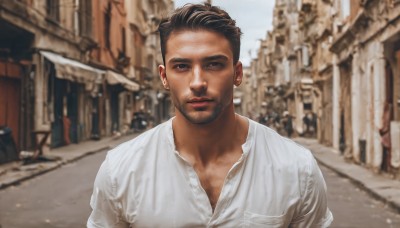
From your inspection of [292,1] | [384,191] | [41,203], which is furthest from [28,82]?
[292,1]

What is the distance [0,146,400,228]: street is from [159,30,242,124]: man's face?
6772mm

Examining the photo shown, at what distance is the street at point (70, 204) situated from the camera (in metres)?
9.20

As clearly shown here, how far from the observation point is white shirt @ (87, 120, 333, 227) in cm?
228

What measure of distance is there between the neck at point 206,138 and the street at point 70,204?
6.60 meters

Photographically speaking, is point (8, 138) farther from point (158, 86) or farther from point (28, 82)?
point (158, 86)

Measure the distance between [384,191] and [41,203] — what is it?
20.4 ft

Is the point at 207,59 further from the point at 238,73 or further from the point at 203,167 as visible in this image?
the point at 203,167

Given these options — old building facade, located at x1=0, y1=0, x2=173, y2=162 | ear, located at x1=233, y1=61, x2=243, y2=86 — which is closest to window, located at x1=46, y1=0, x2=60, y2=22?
old building facade, located at x1=0, y1=0, x2=173, y2=162

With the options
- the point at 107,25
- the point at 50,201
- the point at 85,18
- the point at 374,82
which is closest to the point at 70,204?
the point at 50,201

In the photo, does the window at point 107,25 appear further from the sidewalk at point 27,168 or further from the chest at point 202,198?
the chest at point 202,198

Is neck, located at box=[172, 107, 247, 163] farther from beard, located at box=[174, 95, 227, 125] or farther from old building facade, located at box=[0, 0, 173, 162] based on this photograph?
old building facade, located at box=[0, 0, 173, 162]

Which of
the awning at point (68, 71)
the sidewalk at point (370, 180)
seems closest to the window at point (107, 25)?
the awning at point (68, 71)

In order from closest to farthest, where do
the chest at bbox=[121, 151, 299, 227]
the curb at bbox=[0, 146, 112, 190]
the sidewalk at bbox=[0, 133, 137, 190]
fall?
the chest at bbox=[121, 151, 299, 227]
the curb at bbox=[0, 146, 112, 190]
the sidewalk at bbox=[0, 133, 137, 190]

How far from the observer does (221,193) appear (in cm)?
231
